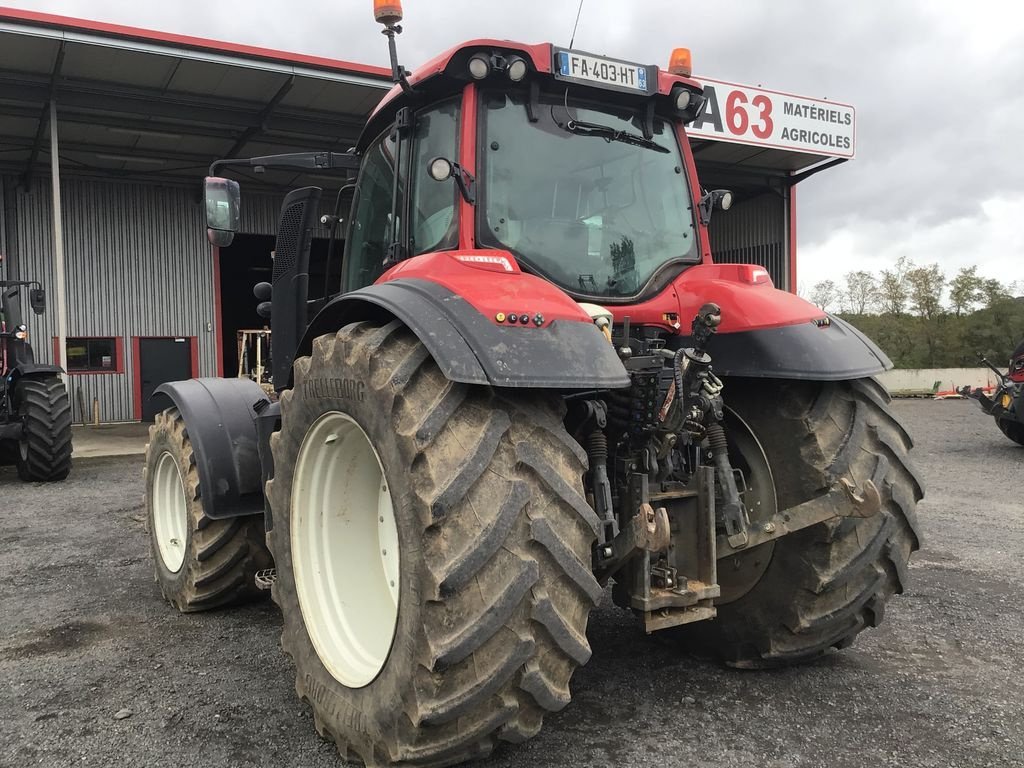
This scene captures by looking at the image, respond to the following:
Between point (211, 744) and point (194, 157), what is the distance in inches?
633

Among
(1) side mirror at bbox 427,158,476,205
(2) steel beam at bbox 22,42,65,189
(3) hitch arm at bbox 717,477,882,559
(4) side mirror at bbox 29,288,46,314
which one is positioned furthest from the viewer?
(2) steel beam at bbox 22,42,65,189

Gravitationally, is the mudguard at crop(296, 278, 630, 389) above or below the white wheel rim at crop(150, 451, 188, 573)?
above

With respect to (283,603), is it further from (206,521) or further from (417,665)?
(206,521)

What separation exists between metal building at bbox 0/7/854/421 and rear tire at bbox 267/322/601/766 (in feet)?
36.0

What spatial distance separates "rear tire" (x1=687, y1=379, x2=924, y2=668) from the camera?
302cm

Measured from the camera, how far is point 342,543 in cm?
304

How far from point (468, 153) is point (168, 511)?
3023 mm

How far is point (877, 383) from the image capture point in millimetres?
3281

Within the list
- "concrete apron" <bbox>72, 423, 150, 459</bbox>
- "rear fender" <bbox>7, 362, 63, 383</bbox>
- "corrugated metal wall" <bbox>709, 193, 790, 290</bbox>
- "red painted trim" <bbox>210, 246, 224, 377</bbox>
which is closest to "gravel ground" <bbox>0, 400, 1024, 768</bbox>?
"rear fender" <bbox>7, 362, 63, 383</bbox>

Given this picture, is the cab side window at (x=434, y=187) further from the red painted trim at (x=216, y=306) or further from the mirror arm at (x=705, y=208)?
the red painted trim at (x=216, y=306)

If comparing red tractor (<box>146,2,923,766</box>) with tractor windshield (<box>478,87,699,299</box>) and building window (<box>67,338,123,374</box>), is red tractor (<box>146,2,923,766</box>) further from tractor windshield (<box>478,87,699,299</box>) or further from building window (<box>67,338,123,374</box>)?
building window (<box>67,338,123,374</box>)

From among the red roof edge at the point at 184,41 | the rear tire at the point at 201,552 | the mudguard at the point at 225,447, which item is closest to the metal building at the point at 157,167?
the red roof edge at the point at 184,41

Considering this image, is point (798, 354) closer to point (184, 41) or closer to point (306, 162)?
point (306, 162)

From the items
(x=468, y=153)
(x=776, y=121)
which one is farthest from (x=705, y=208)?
(x=776, y=121)
